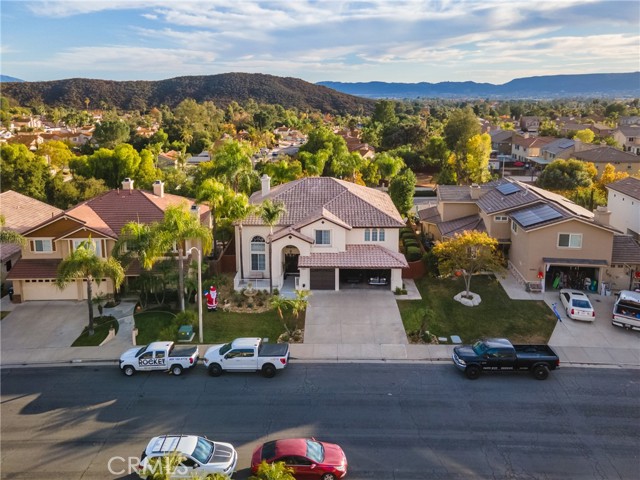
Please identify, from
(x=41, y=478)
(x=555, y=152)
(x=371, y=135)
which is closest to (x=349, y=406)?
(x=41, y=478)

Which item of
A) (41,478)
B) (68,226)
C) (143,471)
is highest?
(68,226)

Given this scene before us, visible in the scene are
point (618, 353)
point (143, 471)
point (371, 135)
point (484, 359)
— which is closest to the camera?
point (143, 471)

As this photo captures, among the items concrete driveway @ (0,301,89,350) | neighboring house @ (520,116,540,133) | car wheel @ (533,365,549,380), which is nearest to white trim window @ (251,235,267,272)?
concrete driveway @ (0,301,89,350)

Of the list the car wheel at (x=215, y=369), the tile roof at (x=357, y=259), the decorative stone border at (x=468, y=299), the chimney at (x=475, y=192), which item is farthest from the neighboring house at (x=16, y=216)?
the chimney at (x=475, y=192)

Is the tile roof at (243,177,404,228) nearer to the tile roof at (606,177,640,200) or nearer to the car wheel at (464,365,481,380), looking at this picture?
the car wheel at (464,365,481,380)

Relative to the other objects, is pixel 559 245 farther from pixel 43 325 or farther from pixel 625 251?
pixel 43 325

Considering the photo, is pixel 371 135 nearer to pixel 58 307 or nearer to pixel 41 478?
pixel 58 307
